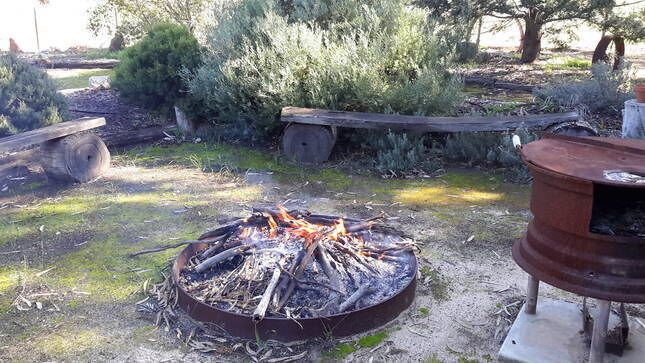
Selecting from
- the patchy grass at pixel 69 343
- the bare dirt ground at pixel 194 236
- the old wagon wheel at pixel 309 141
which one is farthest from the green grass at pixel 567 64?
the patchy grass at pixel 69 343

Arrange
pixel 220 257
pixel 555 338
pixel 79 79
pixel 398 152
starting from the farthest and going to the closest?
pixel 79 79 → pixel 398 152 → pixel 220 257 → pixel 555 338

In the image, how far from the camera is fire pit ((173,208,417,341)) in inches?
121

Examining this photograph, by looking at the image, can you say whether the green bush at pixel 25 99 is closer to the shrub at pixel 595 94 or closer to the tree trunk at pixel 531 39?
the shrub at pixel 595 94

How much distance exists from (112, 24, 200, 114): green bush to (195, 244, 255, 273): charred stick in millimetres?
4810

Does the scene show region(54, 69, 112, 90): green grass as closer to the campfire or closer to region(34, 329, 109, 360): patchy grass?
the campfire

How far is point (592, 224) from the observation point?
2.43m

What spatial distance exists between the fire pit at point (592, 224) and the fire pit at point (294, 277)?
1007 mm

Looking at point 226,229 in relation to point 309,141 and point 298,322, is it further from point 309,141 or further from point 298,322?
point 309,141

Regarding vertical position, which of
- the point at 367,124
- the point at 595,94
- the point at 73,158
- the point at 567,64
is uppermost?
the point at 567,64

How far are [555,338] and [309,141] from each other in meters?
4.05

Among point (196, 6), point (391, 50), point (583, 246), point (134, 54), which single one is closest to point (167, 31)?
point (134, 54)

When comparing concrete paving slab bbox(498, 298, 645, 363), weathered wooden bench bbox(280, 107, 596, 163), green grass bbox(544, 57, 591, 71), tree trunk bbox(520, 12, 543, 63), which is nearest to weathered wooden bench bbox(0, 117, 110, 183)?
weathered wooden bench bbox(280, 107, 596, 163)

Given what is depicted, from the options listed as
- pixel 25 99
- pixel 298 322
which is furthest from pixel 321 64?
pixel 298 322

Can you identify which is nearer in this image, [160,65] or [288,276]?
[288,276]
